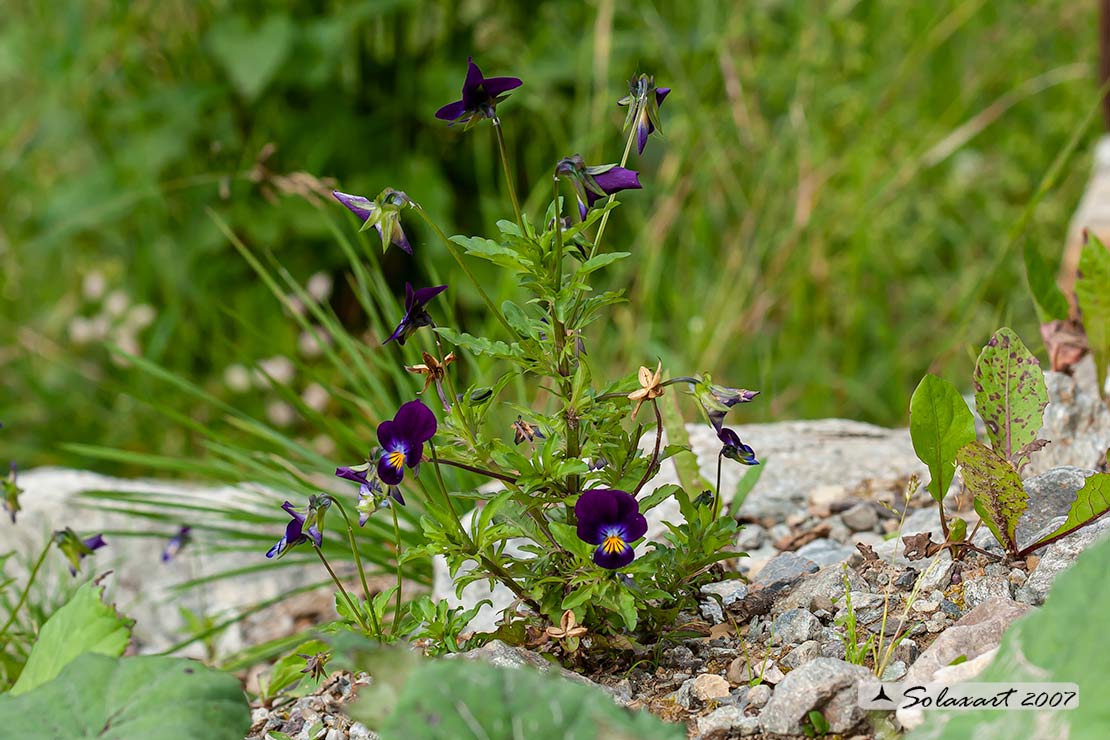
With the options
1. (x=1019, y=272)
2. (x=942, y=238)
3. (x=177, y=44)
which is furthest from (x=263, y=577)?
(x=942, y=238)

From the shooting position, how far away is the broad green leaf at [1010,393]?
1.37m

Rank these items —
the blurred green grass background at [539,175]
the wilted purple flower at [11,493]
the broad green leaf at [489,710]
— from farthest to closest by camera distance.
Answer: the blurred green grass background at [539,175], the wilted purple flower at [11,493], the broad green leaf at [489,710]

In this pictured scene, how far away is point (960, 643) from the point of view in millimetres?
1118

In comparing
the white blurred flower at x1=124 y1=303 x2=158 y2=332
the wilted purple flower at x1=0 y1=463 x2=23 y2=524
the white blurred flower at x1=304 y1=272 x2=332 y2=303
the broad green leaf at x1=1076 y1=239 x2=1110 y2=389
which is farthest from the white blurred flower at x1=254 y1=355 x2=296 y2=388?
the broad green leaf at x1=1076 y1=239 x2=1110 y2=389

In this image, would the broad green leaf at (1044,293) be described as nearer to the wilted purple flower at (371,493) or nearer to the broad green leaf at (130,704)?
the wilted purple flower at (371,493)

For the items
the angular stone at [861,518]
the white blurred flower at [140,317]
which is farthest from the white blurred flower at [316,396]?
the angular stone at [861,518]

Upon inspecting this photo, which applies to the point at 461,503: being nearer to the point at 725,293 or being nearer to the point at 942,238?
the point at 725,293

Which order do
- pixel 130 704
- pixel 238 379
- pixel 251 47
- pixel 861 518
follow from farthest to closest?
pixel 238 379 < pixel 251 47 < pixel 861 518 < pixel 130 704

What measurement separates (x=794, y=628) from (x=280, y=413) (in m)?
2.06

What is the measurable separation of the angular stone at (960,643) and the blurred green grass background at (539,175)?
1722 mm

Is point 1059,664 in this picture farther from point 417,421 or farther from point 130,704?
point 130,704

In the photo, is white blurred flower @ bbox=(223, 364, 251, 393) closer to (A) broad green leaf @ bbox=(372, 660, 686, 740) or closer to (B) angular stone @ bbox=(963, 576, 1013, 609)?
(B) angular stone @ bbox=(963, 576, 1013, 609)

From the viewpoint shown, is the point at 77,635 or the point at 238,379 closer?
the point at 77,635

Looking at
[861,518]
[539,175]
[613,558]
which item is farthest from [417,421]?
[539,175]
